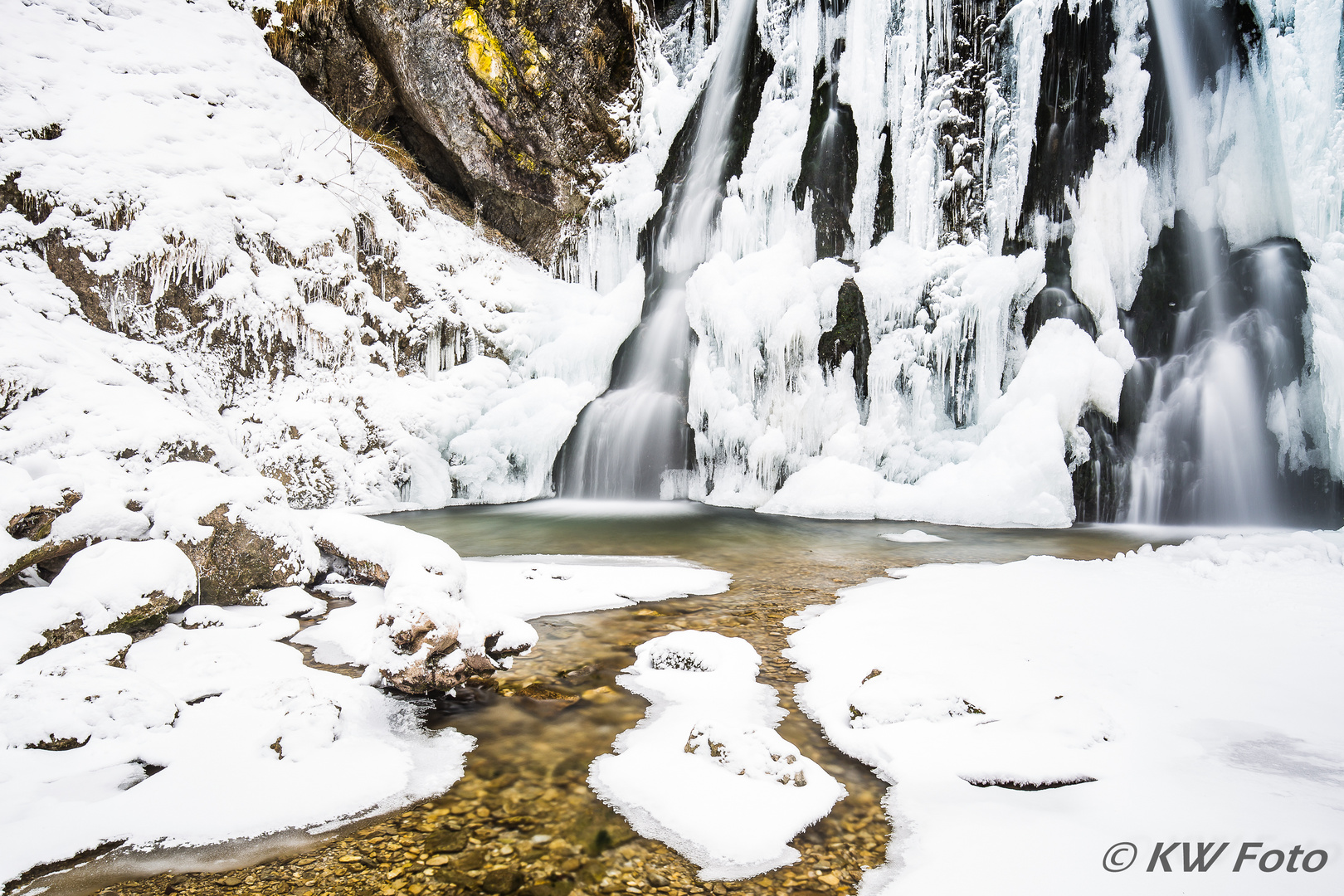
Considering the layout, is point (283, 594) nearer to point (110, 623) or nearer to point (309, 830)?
point (110, 623)

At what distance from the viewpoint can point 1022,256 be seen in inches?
389

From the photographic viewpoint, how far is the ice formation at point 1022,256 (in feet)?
28.9

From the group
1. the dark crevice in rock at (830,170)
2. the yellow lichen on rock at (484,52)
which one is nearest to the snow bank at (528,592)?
the dark crevice in rock at (830,170)

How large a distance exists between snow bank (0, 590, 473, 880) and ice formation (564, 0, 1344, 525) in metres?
8.09

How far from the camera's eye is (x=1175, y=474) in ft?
30.0

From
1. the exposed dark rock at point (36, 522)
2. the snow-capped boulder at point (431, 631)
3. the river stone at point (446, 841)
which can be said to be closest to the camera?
the river stone at point (446, 841)

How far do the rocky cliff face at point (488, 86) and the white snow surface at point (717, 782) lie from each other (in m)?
11.6

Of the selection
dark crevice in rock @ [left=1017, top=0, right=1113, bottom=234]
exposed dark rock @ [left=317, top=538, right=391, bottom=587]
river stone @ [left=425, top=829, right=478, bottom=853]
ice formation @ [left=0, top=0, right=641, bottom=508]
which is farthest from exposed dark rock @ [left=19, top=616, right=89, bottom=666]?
dark crevice in rock @ [left=1017, top=0, right=1113, bottom=234]

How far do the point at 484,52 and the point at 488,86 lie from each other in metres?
0.52

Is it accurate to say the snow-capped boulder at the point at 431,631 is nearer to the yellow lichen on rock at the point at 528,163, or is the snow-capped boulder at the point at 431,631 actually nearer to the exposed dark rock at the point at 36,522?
the exposed dark rock at the point at 36,522

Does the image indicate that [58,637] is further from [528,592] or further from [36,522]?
[528,592]

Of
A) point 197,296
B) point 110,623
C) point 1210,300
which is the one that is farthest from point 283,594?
point 1210,300

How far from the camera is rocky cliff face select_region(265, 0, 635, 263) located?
10.8m

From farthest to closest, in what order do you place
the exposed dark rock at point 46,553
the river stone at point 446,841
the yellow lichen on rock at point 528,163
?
the yellow lichen on rock at point 528,163
the exposed dark rock at point 46,553
the river stone at point 446,841
